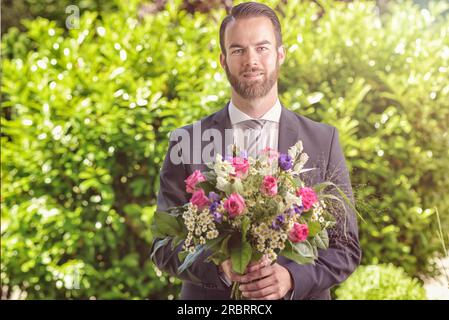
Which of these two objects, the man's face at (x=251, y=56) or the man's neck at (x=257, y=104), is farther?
the man's neck at (x=257, y=104)

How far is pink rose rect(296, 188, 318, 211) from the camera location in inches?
94.3

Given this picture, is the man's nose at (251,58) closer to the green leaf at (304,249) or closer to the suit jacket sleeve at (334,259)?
the suit jacket sleeve at (334,259)

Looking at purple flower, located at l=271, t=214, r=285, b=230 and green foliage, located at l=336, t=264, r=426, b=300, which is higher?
purple flower, located at l=271, t=214, r=285, b=230

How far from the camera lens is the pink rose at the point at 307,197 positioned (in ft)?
7.86

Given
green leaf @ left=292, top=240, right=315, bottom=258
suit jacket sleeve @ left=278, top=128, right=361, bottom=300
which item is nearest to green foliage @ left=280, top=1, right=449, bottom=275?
suit jacket sleeve @ left=278, top=128, right=361, bottom=300

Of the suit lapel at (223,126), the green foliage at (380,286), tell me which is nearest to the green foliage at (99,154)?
the green foliage at (380,286)

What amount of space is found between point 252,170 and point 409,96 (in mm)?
2566

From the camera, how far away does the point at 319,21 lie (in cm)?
501

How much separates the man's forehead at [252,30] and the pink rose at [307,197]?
0.81m

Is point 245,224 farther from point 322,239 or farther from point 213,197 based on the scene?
point 322,239

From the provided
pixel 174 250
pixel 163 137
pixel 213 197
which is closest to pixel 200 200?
pixel 213 197

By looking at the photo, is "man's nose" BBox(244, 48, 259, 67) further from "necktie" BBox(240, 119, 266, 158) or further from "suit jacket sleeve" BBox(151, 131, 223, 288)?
"suit jacket sleeve" BBox(151, 131, 223, 288)

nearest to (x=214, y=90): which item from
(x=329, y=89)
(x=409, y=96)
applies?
(x=329, y=89)
